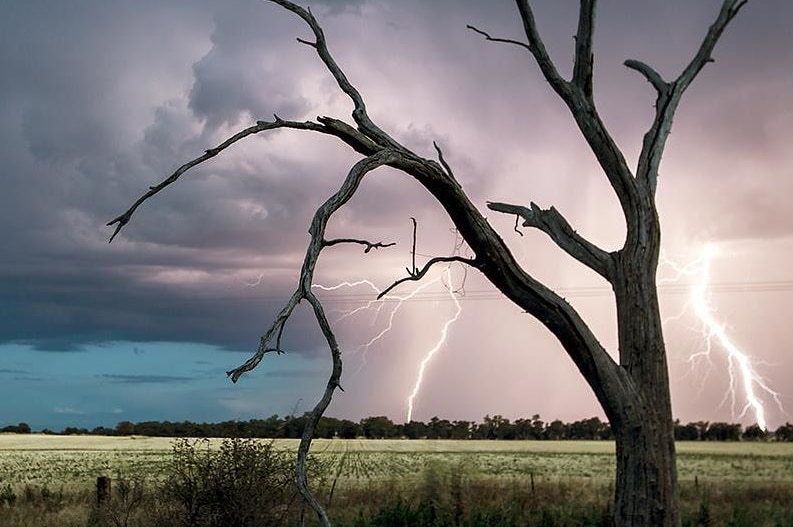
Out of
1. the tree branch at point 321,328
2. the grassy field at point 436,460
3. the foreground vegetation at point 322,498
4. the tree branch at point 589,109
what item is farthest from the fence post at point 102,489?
the tree branch at point 321,328

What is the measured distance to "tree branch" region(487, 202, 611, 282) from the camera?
877cm

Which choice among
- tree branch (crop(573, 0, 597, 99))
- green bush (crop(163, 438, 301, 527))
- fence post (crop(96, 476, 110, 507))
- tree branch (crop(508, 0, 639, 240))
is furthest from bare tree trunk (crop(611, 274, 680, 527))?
fence post (crop(96, 476, 110, 507))

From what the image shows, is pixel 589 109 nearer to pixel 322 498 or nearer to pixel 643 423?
pixel 643 423

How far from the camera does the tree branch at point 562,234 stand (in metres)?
8.77

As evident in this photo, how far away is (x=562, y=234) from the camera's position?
29.8ft

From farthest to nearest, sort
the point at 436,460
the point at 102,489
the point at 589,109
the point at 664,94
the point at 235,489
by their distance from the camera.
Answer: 1. the point at 436,460
2. the point at 102,489
3. the point at 235,489
4. the point at 664,94
5. the point at 589,109

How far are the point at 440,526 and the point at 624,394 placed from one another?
526 cm

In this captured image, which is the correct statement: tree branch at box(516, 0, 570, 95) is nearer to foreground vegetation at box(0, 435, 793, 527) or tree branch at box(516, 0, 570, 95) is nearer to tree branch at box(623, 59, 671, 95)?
tree branch at box(623, 59, 671, 95)

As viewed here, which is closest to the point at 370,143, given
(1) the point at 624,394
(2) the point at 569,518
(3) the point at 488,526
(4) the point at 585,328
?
(4) the point at 585,328

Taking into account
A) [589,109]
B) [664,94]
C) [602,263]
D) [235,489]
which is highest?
[664,94]

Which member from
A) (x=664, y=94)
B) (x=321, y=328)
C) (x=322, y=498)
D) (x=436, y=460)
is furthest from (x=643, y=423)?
(x=436, y=460)

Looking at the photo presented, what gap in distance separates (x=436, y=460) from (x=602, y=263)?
17645 mm

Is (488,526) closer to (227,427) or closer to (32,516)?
(227,427)

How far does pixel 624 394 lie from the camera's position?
8.17 metres
